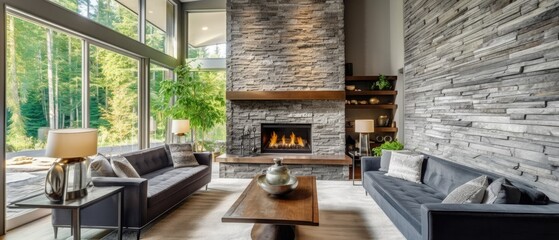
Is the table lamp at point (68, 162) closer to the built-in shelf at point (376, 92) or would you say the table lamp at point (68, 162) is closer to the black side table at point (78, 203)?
the black side table at point (78, 203)

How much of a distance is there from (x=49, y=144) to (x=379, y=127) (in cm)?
524

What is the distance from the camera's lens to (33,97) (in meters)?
3.14

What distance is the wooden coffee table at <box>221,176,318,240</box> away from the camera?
6.82 ft

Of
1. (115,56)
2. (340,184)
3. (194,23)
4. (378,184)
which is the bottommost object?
(340,184)

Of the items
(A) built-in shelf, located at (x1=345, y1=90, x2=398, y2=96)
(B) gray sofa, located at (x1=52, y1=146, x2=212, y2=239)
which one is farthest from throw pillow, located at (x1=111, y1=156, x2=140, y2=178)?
(A) built-in shelf, located at (x1=345, y1=90, x2=398, y2=96)

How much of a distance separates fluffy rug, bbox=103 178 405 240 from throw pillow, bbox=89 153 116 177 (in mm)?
636

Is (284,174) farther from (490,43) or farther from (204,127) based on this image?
(204,127)

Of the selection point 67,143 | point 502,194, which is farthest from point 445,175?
point 67,143

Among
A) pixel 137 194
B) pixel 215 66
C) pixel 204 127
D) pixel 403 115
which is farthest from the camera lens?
pixel 215 66

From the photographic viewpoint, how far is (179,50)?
6.35 m

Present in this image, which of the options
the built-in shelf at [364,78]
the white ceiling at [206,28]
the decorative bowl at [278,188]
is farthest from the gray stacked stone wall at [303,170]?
the white ceiling at [206,28]

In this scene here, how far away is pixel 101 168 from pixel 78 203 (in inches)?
32.4

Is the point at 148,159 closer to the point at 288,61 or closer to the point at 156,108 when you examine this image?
the point at 156,108

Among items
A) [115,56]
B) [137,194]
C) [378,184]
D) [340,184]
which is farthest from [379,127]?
[115,56]
